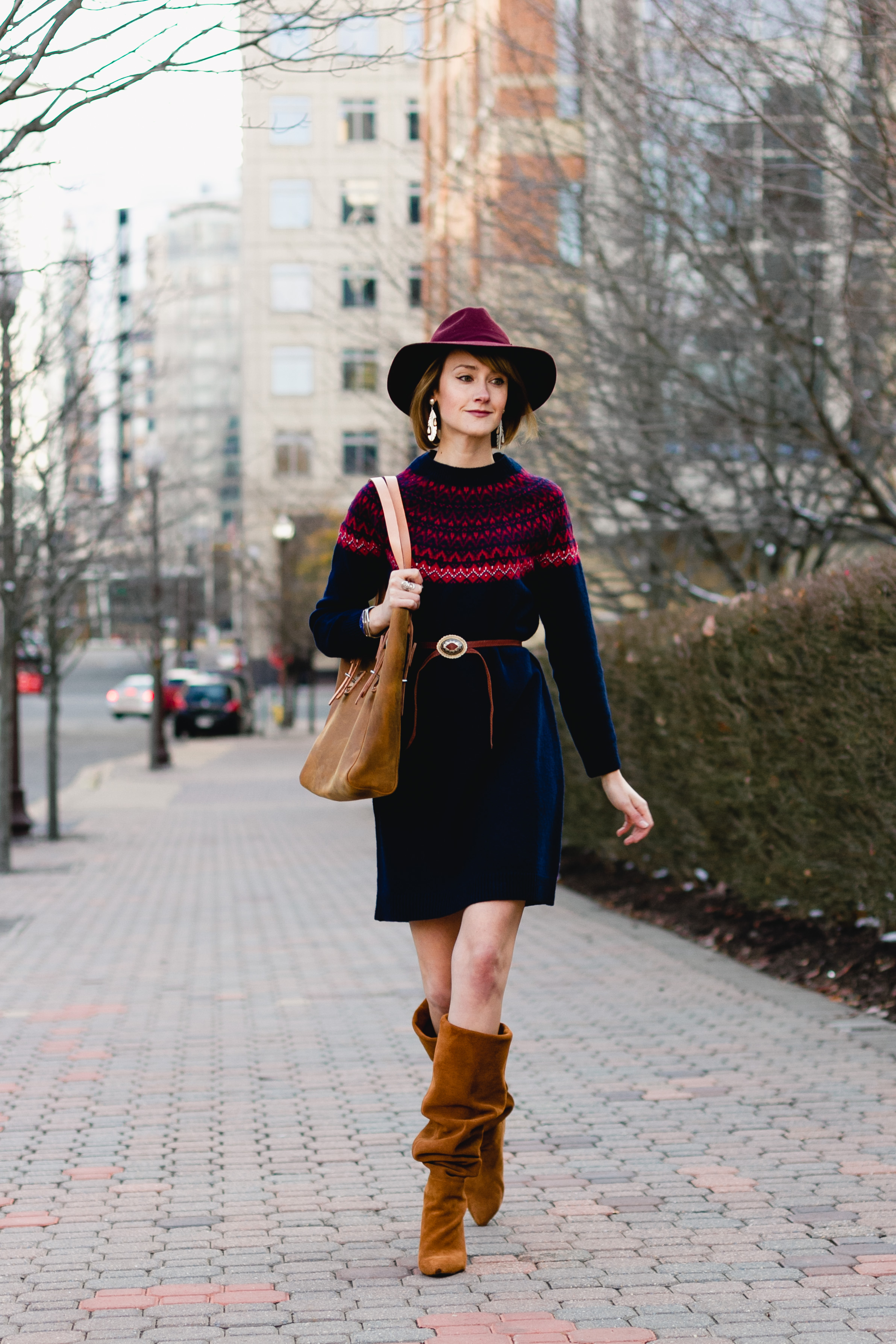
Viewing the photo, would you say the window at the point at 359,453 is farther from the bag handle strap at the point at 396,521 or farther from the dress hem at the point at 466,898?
the dress hem at the point at 466,898

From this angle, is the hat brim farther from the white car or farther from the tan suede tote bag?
the white car

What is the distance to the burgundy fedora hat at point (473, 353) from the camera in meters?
3.82

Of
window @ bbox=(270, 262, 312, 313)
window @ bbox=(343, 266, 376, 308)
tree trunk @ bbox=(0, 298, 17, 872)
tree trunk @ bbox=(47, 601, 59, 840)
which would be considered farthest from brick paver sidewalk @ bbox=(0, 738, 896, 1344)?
window @ bbox=(270, 262, 312, 313)

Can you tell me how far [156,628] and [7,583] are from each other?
13.0 metres

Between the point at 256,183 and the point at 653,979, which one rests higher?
the point at 256,183

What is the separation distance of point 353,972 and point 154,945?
1524 mm

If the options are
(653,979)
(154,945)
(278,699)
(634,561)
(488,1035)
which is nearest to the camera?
(488,1035)

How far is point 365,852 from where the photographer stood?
14.8 metres

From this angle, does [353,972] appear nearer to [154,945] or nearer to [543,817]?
[154,945]

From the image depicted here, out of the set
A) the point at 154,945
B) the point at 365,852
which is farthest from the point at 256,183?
the point at 154,945

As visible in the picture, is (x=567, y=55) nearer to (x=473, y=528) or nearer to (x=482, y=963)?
(x=473, y=528)

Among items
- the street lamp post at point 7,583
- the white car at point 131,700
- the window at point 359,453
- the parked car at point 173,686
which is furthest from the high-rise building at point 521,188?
the white car at point 131,700

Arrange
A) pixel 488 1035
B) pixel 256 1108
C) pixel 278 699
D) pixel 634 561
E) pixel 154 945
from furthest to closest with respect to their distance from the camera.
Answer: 1. pixel 278 699
2. pixel 634 561
3. pixel 154 945
4. pixel 256 1108
5. pixel 488 1035

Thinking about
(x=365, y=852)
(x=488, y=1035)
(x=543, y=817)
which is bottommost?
(x=365, y=852)
